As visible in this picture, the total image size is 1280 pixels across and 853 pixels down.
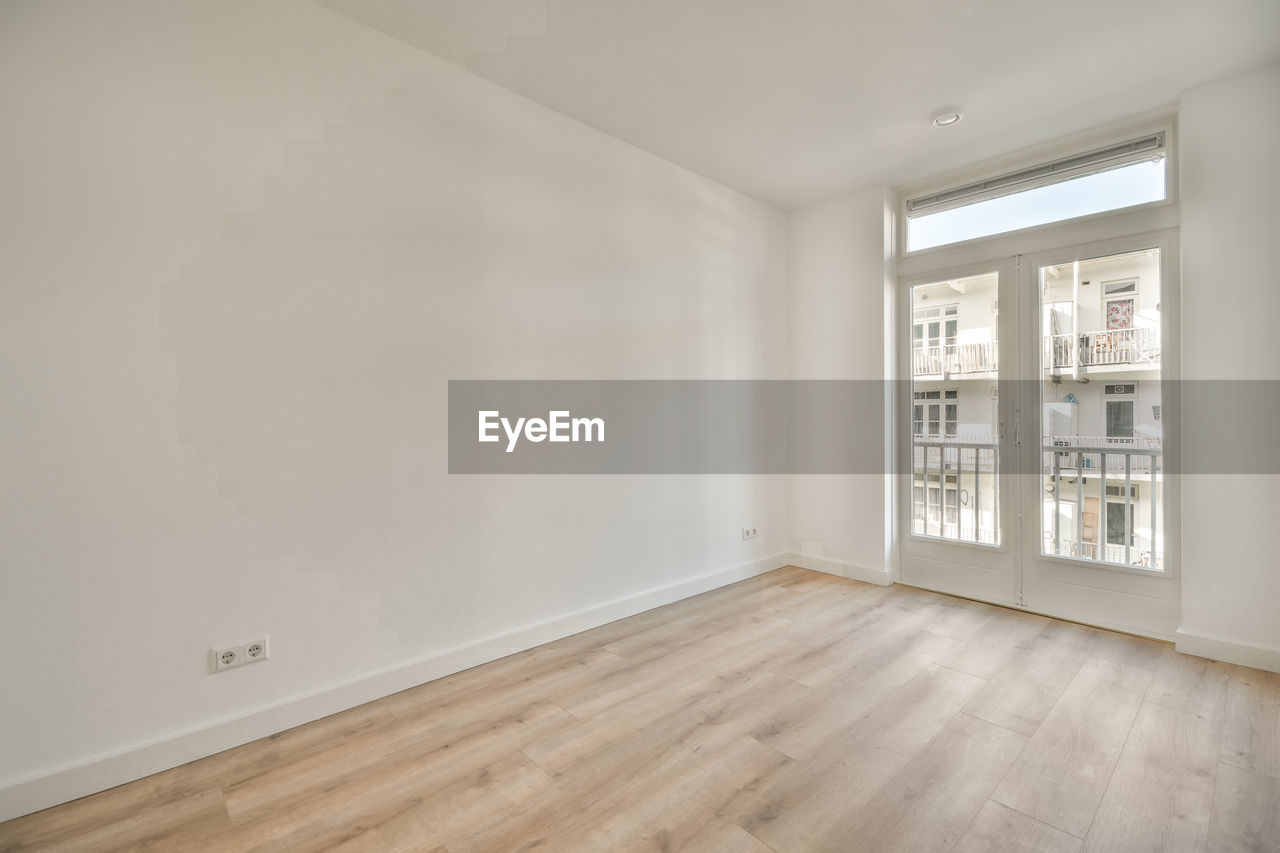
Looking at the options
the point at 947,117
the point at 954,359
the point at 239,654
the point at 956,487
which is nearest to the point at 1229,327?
the point at 954,359

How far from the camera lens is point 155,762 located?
1.97 meters

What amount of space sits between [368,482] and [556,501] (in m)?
0.99

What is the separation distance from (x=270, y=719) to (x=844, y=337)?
4050 mm

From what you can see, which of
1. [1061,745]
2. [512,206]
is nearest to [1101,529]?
[1061,745]

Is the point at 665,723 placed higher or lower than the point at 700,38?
lower

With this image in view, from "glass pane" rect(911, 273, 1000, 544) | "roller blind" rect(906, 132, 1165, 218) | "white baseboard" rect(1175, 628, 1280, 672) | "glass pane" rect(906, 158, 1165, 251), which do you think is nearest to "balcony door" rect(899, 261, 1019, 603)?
"glass pane" rect(911, 273, 1000, 544)

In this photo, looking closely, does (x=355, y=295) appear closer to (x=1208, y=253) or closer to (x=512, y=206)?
(x=512, y=206)

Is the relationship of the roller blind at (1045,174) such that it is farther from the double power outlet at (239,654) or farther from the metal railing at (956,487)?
the double power outlet at (239,654)

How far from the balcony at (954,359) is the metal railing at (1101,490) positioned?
A: 0.60m

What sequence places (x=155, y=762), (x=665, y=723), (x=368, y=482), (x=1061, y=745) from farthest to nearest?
1. (x=368, y=482)
2. (x=665, y=723)
3. (x=1061, y=745)
4. (x=155, y=762)

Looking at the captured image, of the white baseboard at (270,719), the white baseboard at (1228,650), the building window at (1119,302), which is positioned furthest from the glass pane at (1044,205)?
the white baseboard at (270,719)

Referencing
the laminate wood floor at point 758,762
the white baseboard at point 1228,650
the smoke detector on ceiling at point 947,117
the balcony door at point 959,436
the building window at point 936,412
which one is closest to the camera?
the laminate wood floor at point 758,762

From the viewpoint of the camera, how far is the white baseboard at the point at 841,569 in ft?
13.6

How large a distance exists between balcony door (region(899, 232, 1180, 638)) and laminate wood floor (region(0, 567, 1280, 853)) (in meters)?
0.54
